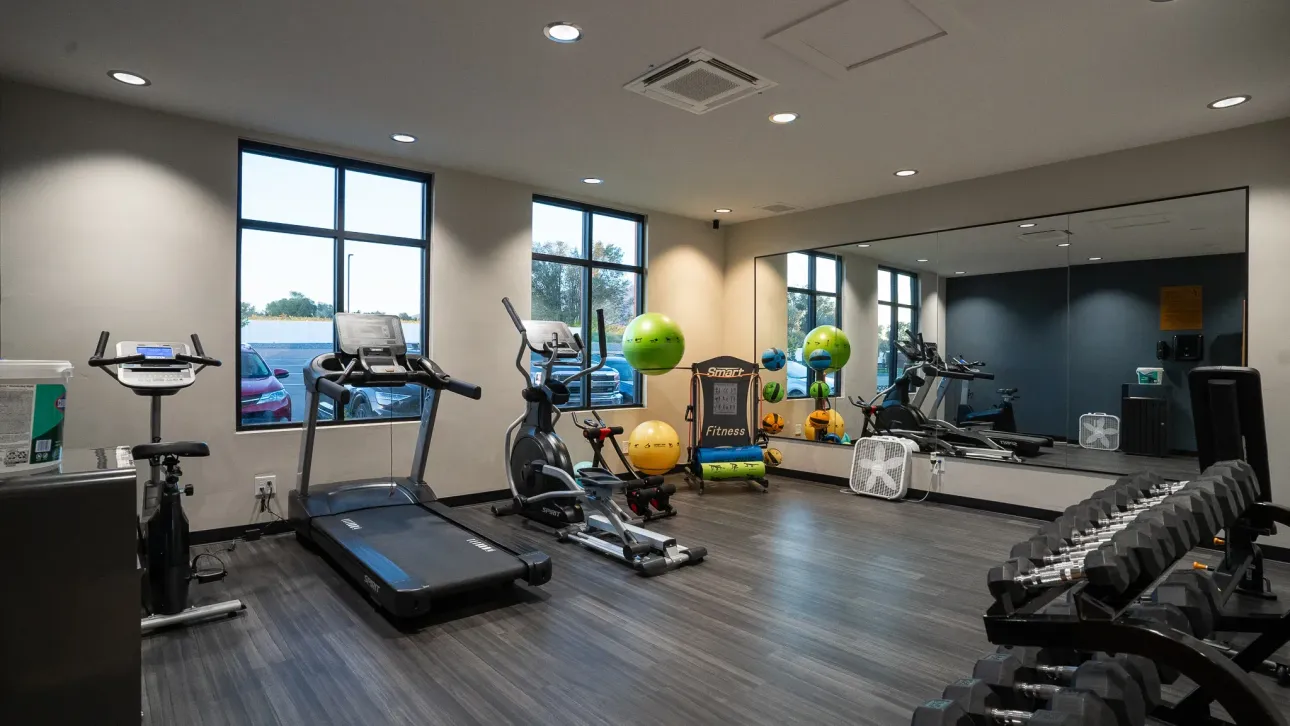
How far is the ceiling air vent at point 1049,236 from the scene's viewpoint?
521 cm

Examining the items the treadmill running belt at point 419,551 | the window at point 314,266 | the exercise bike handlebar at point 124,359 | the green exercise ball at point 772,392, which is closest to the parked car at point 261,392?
the window at point 314,266

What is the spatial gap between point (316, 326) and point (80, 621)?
3982 millimetres

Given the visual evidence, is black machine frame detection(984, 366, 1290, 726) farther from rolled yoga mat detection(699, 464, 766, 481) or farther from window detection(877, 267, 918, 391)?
rolled yoga mat detection(699, 464, 766, 481)

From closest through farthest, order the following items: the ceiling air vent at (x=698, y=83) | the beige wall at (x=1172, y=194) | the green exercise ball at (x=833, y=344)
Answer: the ceiling air vent at (x=698, y=83), the beige wall at (x=1172, y=194), the green exercise ball at (x=833, y=344)

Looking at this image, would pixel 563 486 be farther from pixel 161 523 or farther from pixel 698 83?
pixel 698 83

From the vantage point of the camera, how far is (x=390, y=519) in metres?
4.10

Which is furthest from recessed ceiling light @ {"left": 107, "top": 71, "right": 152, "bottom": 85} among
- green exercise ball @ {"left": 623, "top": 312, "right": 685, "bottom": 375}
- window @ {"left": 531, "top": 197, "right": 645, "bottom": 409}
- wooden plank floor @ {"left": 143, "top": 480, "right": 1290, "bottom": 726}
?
green exercise ball @ {"left": 623, "top": 312, "right": 685, "bottom": 375}

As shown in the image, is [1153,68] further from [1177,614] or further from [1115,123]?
[1177,614]

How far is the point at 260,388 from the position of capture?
4695mm

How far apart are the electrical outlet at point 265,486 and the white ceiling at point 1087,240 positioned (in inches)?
218

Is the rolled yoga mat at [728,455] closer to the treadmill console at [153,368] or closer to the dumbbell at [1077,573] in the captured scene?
the treadmill console at [153,368]

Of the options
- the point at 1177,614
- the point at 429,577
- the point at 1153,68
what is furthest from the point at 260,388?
the point at 1153,68

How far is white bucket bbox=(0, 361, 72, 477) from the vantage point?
1.29 meters

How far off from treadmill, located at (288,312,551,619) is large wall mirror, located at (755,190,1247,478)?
381 centimetres
